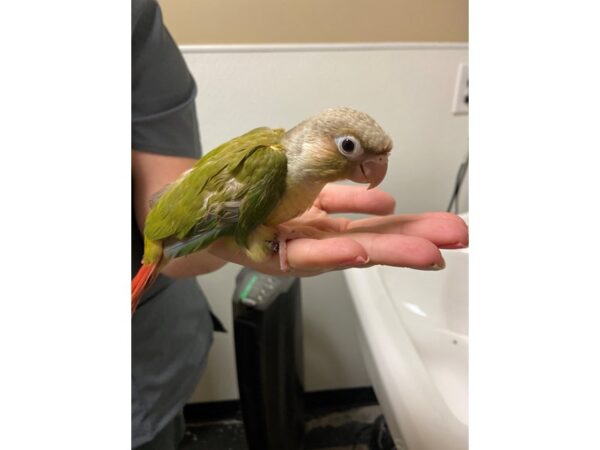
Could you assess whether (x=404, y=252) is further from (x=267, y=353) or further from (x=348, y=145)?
(x=267, y=353)

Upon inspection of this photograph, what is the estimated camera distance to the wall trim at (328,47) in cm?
62

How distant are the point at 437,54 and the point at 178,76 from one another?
379 mm

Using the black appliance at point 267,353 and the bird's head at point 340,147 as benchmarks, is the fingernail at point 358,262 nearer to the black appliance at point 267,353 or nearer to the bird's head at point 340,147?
the bird's head at point 340,147

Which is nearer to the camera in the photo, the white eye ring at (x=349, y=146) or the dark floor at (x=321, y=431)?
the white eye ring at (x=349, y=146)

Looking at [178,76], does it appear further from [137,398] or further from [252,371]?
[252,371]

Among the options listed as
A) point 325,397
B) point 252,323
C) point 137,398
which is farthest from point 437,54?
point 325,397

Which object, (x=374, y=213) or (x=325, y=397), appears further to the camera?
(x=325, y=397)

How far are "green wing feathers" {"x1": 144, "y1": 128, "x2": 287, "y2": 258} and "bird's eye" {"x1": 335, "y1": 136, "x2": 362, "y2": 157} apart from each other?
0.04 m

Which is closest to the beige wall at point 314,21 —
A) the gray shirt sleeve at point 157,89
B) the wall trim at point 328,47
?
the wall trim at point 328,47

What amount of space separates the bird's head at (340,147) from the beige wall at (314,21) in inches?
9.6

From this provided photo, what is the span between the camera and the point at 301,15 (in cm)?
55

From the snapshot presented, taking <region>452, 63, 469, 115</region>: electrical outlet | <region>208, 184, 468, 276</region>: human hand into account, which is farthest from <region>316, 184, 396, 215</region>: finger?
<region>452, 63, 469, 115</region>: electrical outlet

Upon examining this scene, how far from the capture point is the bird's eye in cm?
30
